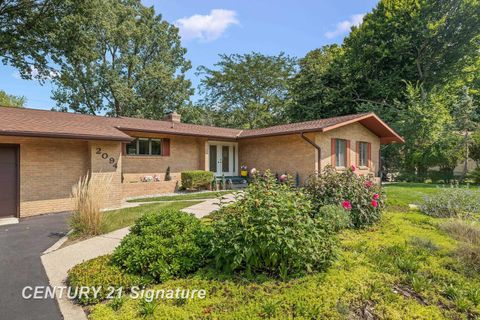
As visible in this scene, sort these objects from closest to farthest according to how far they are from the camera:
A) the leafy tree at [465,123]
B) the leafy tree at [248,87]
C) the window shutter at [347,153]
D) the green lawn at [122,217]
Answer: the green lawn at [122,217], the window shutter at [347,153], the leafy tree at [465,123], the leafy tree at [248,87]

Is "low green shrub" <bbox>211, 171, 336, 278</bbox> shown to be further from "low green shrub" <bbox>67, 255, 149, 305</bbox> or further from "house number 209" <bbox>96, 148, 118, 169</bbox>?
"house number 209" <bbox>96, 148, 118, 169</bbox>

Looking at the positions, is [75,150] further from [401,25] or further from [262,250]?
[401,25]

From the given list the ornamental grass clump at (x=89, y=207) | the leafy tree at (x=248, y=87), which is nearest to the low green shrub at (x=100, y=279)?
the ornamental grass clump at (x=89, y=207)

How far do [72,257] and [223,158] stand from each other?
11.6m

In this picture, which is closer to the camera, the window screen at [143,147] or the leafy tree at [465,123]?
the window screen at [143,147]

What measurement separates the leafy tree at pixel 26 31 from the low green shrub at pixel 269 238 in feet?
61.8

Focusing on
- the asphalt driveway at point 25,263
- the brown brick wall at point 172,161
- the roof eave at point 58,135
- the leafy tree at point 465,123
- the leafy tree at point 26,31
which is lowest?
the asphalt driveway at point 25,263

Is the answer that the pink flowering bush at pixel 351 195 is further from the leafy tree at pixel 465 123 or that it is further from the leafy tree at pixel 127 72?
the leafy tree at pixel 127 72

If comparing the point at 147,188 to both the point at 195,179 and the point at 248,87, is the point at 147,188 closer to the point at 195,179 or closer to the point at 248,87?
the point at 195,179

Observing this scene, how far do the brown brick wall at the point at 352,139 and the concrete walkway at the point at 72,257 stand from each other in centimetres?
868

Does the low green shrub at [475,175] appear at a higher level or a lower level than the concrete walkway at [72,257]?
higher

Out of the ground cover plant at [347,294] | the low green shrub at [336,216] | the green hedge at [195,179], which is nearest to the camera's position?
the ground cover plant at [347,294]

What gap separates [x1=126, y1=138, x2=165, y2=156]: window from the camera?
40.7ft

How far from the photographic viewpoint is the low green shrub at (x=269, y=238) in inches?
132
